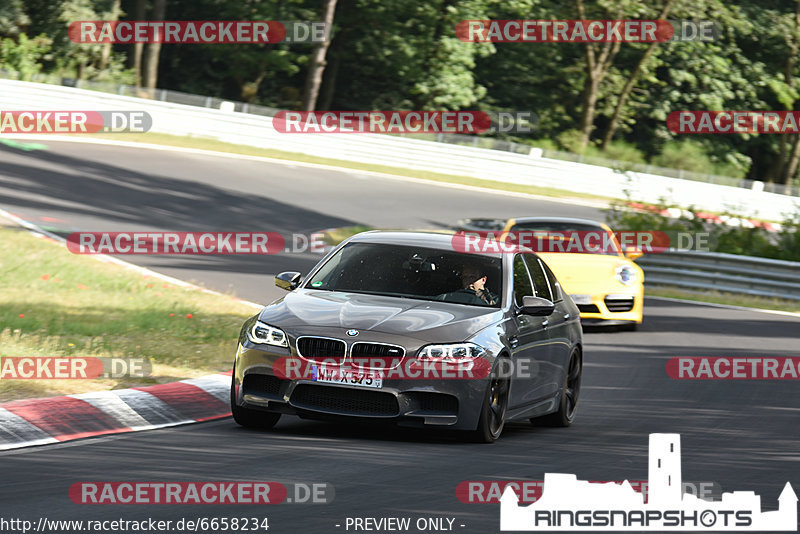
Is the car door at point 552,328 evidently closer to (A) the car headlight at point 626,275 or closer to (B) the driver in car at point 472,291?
(B) the driver in car at point 472,291

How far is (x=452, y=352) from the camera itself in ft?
27.0

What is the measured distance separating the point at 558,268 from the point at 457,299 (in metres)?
7.73

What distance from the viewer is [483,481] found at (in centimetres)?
709

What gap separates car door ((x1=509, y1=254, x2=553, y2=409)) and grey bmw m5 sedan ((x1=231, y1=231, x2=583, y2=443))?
1 centimetres

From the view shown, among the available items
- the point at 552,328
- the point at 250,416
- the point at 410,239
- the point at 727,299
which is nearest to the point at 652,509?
the point at 250,416

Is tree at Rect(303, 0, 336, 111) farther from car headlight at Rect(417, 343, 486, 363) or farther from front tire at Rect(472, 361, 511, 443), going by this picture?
car headlight at Rect(417, 343, 486, 363)

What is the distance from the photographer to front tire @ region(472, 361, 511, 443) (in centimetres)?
836

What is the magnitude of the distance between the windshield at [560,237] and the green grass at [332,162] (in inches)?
824

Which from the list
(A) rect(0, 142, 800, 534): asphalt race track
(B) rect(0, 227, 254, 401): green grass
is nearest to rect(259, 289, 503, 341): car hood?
(A) rect(0, 142, 800, 534): asphalt race track

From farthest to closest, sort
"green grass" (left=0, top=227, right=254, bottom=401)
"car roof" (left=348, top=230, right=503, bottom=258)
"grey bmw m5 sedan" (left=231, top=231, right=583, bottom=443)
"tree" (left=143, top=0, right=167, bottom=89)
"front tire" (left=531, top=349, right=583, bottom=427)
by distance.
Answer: "tree" (left=143, top=0, right=167, bottom=89) → "green grass" (left=0, top=227, right=254, bottom=401) → "front tire" (left=531, top=349, right=583, bottom=427) → "car roof" (left=348, top=230, right=503, bottom=258) → "grey bmw m5 sedan" (left=231, top=231, right=583, bottom=443)

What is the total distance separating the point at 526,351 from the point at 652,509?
2.74 meters

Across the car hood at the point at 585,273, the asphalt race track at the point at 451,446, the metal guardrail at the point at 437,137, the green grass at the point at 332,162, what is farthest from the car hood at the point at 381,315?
the metal guardrail at the point at 437,137

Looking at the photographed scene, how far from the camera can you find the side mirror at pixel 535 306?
29.6 feet

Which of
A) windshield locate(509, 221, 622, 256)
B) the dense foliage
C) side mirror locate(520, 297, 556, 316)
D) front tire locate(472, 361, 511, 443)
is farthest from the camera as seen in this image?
the dense foliage
